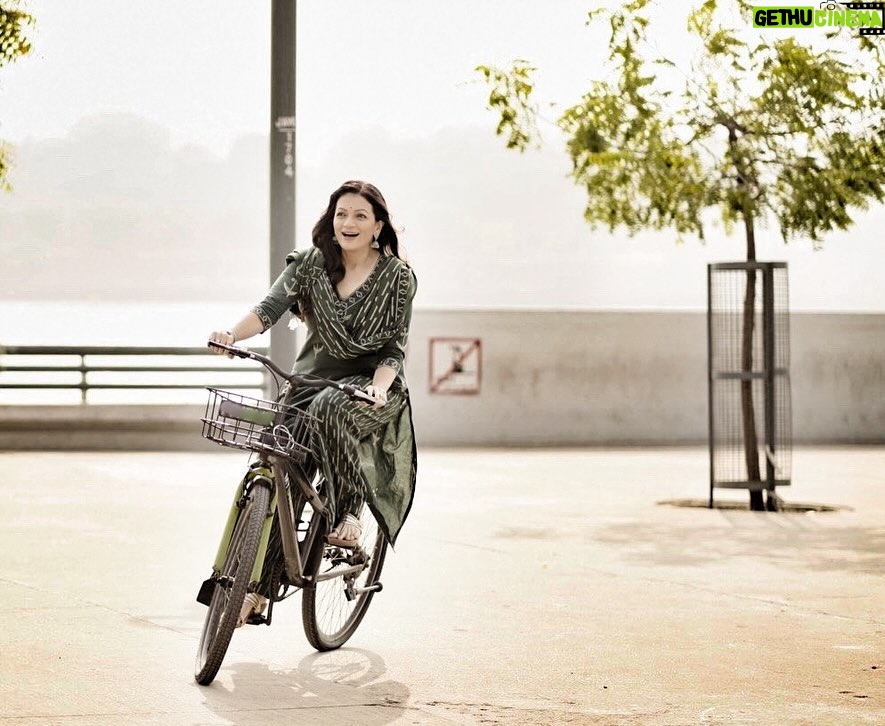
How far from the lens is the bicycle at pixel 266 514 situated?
18.9 ft

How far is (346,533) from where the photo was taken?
6117 mm

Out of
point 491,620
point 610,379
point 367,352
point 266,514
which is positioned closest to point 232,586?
point 266,514

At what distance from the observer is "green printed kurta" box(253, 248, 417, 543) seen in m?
6.19

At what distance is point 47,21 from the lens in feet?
89.2

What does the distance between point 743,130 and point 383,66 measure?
1375cm

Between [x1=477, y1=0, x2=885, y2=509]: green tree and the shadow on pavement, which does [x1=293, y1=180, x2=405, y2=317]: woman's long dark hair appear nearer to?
the shadow on pavement

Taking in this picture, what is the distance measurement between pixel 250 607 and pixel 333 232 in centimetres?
151

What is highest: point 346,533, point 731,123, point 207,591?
point 731,123

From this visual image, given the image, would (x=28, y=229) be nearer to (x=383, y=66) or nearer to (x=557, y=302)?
(x=383, y=66)

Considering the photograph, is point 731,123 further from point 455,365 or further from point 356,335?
point 455,365

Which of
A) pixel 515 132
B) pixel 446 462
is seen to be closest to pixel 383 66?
pixel 446 462

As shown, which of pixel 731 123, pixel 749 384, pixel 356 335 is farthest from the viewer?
pixel 749 384

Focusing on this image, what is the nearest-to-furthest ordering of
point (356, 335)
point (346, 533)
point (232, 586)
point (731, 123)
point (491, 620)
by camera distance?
point (232, 586) → point (346, 533) → point (356, 335) → point (491, 620) → point (731, 123)

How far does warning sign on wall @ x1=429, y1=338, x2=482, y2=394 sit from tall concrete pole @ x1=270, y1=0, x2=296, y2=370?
9.94m
